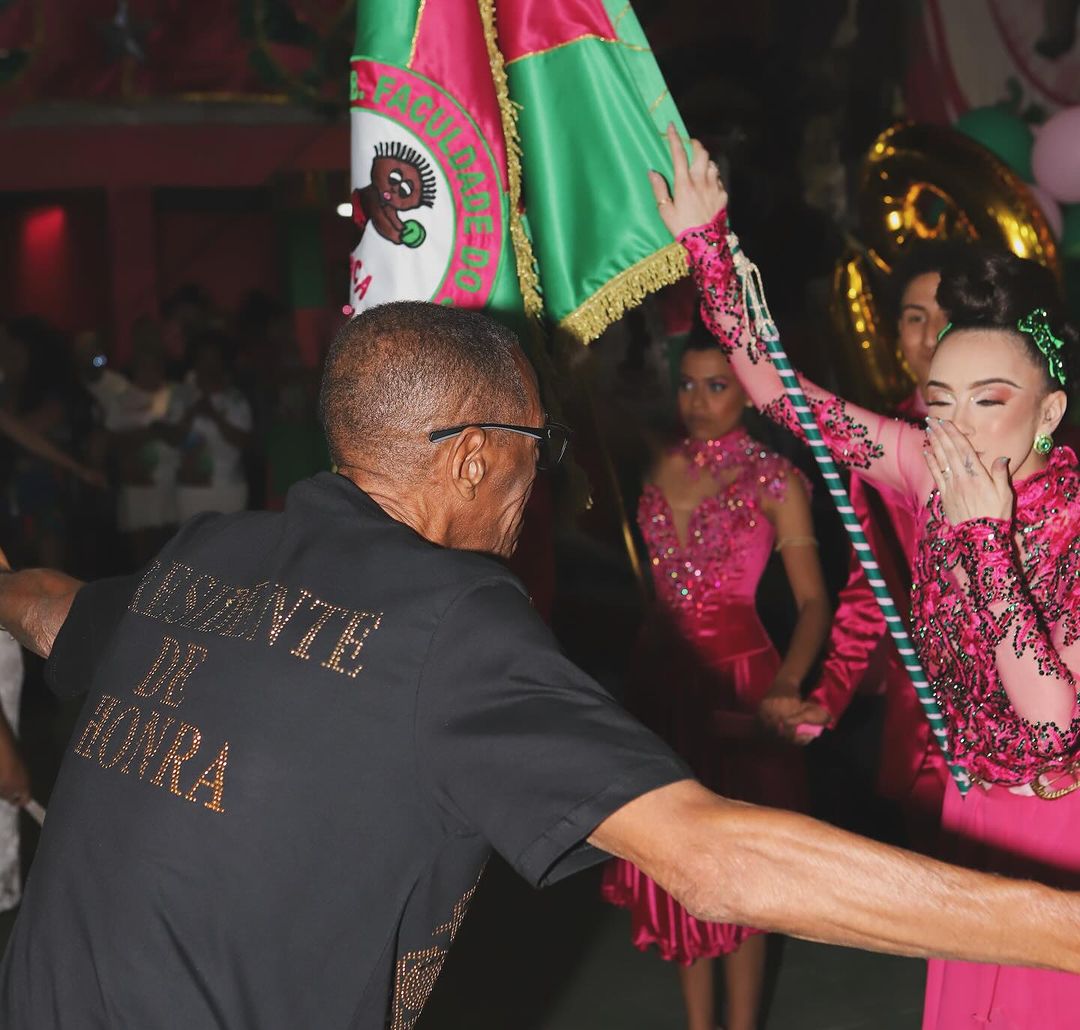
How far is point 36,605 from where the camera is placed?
6.12 ft

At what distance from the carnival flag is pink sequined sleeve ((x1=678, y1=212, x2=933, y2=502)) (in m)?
0.17

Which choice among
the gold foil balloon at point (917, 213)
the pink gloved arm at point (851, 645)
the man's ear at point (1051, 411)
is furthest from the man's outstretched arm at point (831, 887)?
the gold foil balloon at point (917, 213)

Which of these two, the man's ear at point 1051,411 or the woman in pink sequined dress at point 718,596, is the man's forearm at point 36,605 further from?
the woman in pink sequined dress at point 718,596

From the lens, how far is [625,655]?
6293 millimetres

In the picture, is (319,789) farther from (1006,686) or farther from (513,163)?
(513,163)

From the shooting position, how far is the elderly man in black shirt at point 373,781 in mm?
1076

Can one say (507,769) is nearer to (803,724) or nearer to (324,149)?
(803,724)

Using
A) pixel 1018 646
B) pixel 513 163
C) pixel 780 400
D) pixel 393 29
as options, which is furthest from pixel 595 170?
pixel 1018 646

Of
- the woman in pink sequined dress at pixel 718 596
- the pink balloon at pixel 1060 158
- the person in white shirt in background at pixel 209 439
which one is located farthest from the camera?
the person in white shirt in background at pixel 209 439

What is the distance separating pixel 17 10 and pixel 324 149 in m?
3.40

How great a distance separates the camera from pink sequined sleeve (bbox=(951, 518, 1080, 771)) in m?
1.86

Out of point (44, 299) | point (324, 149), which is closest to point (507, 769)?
point (324, 149)

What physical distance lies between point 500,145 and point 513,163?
0.04m

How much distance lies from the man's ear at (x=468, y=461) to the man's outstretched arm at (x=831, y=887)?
0.42 meters
